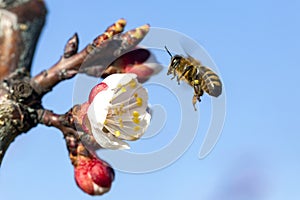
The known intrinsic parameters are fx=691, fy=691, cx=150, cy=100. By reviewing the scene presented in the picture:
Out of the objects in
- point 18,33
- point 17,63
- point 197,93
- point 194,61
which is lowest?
point 197,93

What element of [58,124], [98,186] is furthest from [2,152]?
[98,186]

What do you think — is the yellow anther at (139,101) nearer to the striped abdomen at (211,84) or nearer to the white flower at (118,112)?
the white flower at (118,112)

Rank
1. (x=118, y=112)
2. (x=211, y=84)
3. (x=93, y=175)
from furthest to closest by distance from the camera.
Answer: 1. (x=93, y=175)
2. (x=118, y=112)
3. (x=211, y=84)

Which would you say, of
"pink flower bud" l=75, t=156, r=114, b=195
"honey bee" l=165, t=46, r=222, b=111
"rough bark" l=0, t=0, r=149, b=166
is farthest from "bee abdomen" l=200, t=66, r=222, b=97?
"pink flower bud" l=75, t=156, r=114, b=195

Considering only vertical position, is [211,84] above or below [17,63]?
below

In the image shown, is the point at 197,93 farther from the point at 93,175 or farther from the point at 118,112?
the point at 93,175

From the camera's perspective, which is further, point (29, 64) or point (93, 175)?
point (29, 64)

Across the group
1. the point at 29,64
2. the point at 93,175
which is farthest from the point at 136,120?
the point at 29,64
